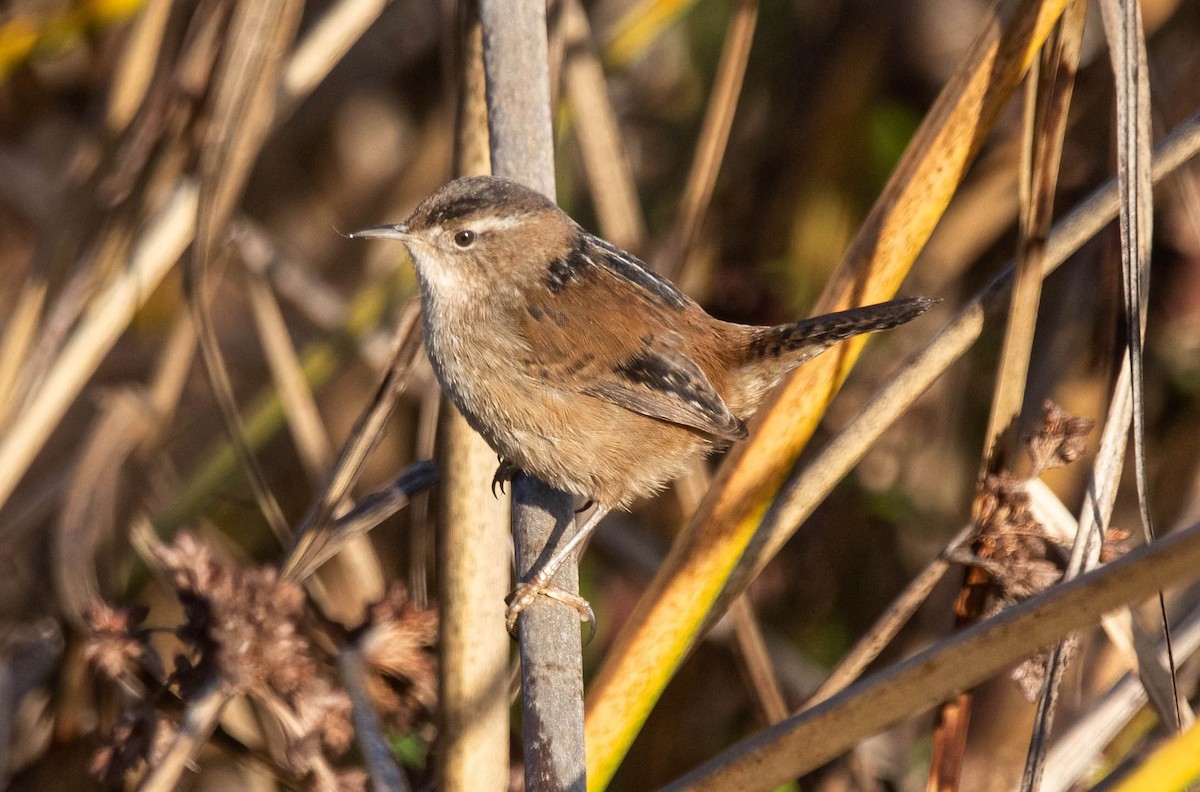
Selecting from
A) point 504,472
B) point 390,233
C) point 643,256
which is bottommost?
point 504,472

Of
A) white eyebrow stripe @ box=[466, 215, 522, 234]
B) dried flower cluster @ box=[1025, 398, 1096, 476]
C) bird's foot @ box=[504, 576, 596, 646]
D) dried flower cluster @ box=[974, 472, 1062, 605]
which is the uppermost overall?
white eyebrow stripe @ box=[466, 215, 522, 234]

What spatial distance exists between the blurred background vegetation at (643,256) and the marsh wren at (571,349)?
1.26 feet

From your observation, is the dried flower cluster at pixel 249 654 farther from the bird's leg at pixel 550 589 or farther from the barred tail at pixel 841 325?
the barred tail at pixel 841 325

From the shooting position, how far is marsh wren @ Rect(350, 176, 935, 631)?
235cm

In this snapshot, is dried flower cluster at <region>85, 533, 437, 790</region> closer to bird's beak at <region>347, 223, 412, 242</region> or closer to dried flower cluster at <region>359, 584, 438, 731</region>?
dried flower cluster at <region>359, 584, 438, 731</region>

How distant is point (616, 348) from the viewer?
2439 mm

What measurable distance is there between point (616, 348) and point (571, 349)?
0.33 feet

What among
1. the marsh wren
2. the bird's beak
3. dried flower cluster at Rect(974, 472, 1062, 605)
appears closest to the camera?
dried flower cluster at Rect(974, 472, 1062, 605)

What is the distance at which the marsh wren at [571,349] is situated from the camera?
7.70 ft

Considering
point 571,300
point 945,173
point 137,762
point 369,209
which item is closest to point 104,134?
point 369,209

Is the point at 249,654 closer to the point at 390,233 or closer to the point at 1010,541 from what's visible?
the point at 390,233

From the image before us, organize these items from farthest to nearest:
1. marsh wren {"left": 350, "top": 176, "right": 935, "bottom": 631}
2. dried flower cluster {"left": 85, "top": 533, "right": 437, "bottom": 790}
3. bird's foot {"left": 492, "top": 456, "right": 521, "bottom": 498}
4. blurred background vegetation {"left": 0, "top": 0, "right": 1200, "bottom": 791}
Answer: blurred background vegetation {"left": 0, "top": 0, "right": 1200, "bottom": 791} → bird's foot {"left": 492, "top": 456, "right": 521, "bottom": 498} → marsh wren {"left": 350, "top": 176, "right": 935, "bottom": 631} → dried flower cluster {"left": 85, "top": 533, "right": 437, "bottom": 790}

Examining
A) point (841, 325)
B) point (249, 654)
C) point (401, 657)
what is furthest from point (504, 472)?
point (841, 325)

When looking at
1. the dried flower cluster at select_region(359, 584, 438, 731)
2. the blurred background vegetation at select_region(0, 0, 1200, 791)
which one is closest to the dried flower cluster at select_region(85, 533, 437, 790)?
the dried flower cluster at select_region(359, 584, 438, 731)
